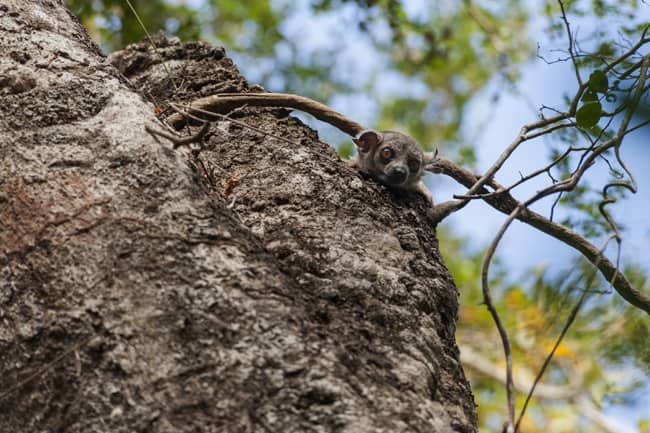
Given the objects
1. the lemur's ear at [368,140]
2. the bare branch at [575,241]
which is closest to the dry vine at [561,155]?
the bare branch at [575,241]

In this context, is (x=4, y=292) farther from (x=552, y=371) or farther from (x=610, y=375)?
(x=552, y=371)

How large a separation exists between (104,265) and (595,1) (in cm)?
302

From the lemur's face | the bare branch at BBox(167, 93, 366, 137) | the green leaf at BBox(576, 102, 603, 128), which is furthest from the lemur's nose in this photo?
the green leaf at BBox(576, 102, 603, 128)

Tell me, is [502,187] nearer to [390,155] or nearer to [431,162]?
[431,162]

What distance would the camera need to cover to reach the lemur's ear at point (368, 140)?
434 cm

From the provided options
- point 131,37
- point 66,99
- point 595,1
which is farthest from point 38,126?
point 131,37

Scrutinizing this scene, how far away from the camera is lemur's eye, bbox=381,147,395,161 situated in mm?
4531

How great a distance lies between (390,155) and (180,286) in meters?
2.65

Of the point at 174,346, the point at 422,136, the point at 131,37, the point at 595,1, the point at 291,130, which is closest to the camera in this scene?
the point at 174,346

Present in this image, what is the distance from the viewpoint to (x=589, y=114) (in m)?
3.00

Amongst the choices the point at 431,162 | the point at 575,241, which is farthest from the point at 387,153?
the point at 575,241

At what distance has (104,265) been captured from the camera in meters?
2.16

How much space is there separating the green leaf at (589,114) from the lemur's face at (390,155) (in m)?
1.03

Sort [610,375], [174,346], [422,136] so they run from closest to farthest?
1. [174,346]
2. [610,375]
3. [422,136]
